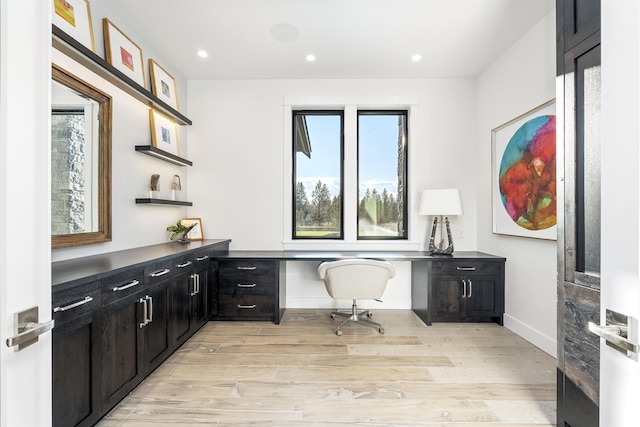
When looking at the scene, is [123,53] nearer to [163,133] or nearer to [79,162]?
[163,133]

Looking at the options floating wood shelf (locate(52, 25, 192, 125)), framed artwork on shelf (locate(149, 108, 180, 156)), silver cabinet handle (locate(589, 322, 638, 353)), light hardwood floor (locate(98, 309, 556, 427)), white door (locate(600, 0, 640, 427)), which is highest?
floating wood shelf (locate(52, 25, 192, 125))

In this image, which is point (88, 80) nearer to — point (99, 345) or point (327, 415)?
point (99, 345)

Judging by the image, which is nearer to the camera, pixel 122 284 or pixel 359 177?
pixel 122 284

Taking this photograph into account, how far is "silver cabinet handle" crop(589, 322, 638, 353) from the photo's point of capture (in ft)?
2.36

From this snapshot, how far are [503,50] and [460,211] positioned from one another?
1.79m

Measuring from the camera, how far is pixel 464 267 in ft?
11.1

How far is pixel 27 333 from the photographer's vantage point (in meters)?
0.66

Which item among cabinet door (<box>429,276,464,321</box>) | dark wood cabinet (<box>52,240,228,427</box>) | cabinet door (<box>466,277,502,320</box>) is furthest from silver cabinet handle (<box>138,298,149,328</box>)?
Answer: cabinet door (<box>466,277,502,320</box>)

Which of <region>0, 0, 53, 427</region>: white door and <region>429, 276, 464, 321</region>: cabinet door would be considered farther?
<region>429, 276, 464, 321</region>: cabinet door

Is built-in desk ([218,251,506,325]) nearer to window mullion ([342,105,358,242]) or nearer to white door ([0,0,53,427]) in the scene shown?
window mullion ([342,105,358,242])

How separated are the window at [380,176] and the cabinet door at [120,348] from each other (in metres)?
2.79

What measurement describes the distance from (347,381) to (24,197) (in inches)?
85.3

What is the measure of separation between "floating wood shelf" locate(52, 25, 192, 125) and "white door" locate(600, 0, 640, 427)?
2.67m

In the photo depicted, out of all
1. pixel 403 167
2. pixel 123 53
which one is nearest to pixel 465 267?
pixel 403 167
